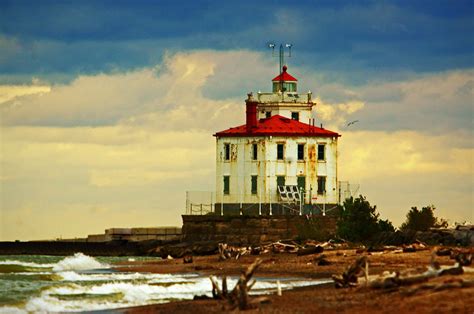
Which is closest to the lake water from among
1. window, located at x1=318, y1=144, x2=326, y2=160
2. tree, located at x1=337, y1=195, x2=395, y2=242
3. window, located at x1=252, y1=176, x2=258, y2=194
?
tree, located at x1=337, y1=195, x2=395, y2=242

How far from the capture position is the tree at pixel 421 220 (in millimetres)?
69306

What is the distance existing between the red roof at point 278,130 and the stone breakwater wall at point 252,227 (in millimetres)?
5103

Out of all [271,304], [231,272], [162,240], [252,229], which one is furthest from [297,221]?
[271,304]

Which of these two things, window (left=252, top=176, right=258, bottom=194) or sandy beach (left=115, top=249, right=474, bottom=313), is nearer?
sandy beach (left=115, top=249, right=474, bottom=313)

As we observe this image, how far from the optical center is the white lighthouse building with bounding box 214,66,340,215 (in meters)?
77.1

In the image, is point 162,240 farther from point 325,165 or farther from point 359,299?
point 359,299

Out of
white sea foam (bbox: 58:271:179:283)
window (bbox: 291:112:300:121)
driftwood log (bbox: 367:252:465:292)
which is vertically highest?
window (bbox: 291:112:300:121)

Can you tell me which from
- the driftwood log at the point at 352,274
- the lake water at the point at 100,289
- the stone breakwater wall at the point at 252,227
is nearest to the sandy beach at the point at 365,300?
the driftwood log at the point at 352,274

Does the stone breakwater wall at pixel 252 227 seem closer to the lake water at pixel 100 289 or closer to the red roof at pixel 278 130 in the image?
the red roof at pixel 278 130

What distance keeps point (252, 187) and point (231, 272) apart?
96.6ft

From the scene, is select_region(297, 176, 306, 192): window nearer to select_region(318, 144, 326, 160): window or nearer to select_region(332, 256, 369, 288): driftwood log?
select_region(318, 144, 326, 160): window

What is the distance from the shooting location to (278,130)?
77625mm

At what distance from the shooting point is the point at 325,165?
257ft

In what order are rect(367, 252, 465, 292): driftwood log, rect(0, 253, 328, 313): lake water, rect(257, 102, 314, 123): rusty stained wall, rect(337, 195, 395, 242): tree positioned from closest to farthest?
rect(367, 252, 465, 292): driftwood log < rect(0, 253, 328, 313): lake water < rect(337, 195, 395, 242): tree < rect(257, 102, 314, 123): rusty stained wall
